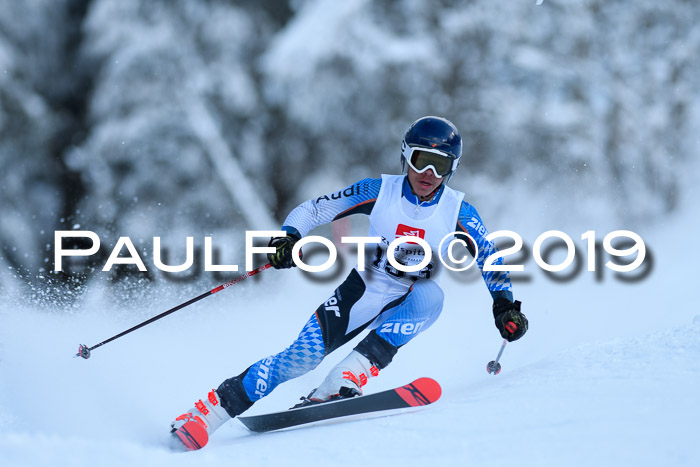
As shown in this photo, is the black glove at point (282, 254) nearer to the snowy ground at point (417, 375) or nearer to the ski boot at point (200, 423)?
the ski boot at point (200, 423)

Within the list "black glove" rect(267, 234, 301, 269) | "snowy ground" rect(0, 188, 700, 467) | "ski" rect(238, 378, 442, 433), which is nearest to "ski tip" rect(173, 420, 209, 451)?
"snowy ground" rect(0, 188, 700, 467)

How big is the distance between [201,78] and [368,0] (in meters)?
2.65

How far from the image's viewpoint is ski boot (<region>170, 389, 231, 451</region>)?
9.83 ft

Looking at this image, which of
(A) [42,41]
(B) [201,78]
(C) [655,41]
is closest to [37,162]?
(A) [42,41]

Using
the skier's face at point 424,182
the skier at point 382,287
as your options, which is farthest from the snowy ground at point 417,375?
the skier's face at point 424,182

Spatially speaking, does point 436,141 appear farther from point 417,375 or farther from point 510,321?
point 417,375

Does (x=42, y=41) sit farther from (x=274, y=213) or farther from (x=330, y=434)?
(x=330, y=434)

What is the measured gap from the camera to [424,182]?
3316 mm

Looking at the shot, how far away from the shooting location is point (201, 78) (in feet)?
31.4

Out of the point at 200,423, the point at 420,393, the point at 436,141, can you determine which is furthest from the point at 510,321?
the point at 200,423

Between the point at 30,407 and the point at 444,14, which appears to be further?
the point at 444,14

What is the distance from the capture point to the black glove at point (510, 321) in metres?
3.14

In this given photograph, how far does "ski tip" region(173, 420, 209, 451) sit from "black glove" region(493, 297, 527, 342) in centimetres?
145

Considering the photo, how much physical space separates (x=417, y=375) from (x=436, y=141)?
9.16ft
